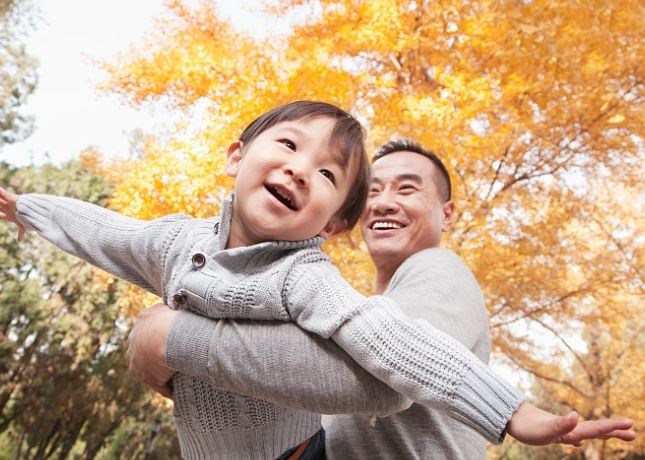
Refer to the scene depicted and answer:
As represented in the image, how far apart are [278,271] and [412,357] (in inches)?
14.1

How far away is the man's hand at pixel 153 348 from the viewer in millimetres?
1234

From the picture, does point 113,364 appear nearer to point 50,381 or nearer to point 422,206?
point 50,381

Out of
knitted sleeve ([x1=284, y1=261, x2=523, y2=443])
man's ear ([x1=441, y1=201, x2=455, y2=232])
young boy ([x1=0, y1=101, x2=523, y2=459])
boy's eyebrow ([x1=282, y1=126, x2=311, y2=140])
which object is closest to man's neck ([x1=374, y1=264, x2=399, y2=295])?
man's ear ([x1=441, y1=201, x2=455, y2=232])

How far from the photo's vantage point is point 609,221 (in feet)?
28.1

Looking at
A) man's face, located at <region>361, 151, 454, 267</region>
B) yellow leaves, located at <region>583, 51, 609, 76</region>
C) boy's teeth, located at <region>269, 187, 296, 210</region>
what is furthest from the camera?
yellow leaves, located at <region>583, 51, 609, 76</region>

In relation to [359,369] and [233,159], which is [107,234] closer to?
[233,159]

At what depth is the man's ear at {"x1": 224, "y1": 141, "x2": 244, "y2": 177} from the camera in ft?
5.32

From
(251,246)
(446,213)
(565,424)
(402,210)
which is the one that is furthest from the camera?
(446,213)

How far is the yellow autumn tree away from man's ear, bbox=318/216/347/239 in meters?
3.03

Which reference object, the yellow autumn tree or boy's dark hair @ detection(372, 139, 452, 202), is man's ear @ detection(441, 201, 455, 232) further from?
the yellow autumn tree

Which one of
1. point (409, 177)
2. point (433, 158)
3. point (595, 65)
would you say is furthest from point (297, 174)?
point (595, 65)

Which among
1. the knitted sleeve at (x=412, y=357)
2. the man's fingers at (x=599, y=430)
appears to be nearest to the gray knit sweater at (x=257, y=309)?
the knitted sleeve at (x=412, y=357)

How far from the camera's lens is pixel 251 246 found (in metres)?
1.29

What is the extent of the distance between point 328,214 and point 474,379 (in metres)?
0.59
